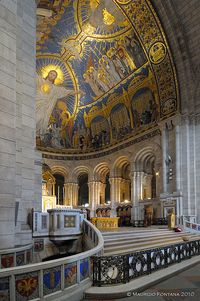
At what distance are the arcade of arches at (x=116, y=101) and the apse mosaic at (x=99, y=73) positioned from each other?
80 mm

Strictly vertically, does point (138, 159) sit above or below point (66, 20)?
below

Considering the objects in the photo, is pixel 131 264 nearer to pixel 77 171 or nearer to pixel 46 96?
pixel 46 96

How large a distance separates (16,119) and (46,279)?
245 inches

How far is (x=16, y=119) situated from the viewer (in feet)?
33.6

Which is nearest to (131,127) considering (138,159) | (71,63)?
(138,159)

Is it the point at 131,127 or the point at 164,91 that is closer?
the point at 164,91

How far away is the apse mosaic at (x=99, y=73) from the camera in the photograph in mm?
22500

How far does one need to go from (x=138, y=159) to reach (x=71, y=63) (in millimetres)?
10263

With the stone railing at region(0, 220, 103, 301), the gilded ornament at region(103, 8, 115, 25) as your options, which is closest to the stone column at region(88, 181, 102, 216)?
the gilded ornament at region(103, 8, 115, 25)

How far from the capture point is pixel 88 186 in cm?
3228

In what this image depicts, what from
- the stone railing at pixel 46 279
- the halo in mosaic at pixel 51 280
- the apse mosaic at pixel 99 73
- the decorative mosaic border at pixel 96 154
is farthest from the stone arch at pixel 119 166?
the halo in mosaic at pixel 51 280

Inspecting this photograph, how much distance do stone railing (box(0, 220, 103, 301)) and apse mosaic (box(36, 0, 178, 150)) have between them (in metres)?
18.3

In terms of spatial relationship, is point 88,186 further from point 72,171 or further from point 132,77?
point 132,77

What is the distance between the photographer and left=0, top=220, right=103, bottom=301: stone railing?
177 inches
